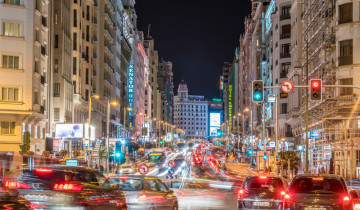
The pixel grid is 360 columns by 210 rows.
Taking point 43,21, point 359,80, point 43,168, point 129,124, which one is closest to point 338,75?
point 359,80

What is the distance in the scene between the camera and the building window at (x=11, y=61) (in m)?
53.2

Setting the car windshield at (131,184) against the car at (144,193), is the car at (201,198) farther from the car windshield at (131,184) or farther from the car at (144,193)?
the car windshield at (131,184)

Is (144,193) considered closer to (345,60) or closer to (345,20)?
(345,60)

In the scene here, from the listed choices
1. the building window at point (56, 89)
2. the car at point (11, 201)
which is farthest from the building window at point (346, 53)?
the car at point (11, 201)

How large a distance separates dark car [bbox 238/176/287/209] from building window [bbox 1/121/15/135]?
1330 inches

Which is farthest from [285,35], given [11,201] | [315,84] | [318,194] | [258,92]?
[11,201]

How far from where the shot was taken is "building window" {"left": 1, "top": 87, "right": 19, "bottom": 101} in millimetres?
53000

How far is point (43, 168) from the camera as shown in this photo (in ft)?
51.2

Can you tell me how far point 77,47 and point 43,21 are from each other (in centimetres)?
1755

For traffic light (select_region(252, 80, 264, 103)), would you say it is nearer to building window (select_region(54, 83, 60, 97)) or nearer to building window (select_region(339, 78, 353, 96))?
building window (select_region(339, 78, 353, 96))

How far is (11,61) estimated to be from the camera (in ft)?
176

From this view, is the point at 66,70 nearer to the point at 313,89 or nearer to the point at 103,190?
the point at 313,89

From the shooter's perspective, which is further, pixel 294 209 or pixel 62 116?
pixel 62 116

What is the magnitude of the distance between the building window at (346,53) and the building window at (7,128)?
93.7 feet
